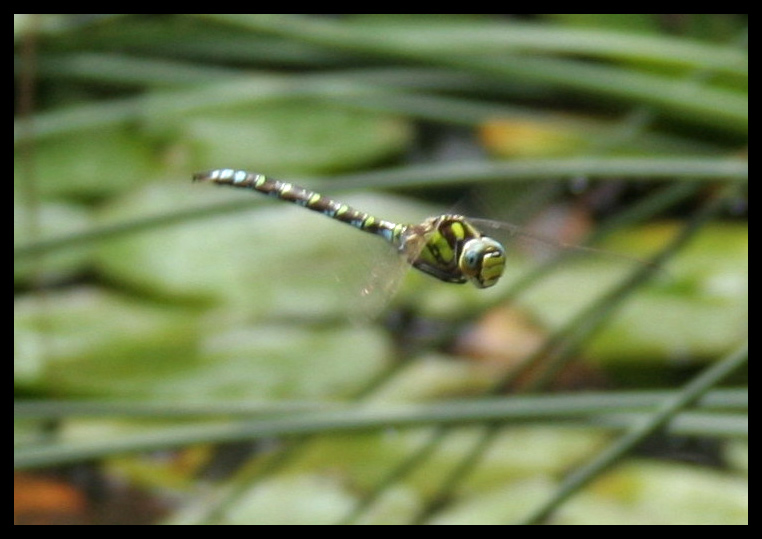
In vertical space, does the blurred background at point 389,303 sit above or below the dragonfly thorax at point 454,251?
above

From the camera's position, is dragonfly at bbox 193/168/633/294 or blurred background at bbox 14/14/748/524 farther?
blurred background at bbox 14/14/748/524

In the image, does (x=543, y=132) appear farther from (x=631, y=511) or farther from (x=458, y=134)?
(x=631, y=511)

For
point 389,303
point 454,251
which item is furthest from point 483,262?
point 389,303

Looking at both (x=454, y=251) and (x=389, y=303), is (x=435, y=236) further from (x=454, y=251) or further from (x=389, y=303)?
(x=389, y=303)

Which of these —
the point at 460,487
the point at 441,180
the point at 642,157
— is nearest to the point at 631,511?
the point at 460,487

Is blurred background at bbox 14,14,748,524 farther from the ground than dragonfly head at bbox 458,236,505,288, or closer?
farther from the ground
